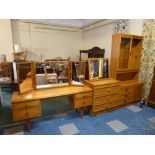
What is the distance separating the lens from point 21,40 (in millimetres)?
5160

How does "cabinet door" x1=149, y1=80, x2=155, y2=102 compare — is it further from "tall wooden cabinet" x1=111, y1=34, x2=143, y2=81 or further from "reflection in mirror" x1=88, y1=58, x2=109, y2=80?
"reflection in mirror" x1=88, y1=58, x2=109, y2=80

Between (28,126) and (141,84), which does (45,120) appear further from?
(141,84)

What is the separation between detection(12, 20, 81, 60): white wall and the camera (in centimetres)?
511

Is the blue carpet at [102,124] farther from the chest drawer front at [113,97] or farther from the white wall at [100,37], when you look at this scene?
the white wall at [100,37]

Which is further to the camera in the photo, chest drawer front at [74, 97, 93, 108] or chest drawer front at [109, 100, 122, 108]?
chest drawer front at [109, 100, 122, 108]

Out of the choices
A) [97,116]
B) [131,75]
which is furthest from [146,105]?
[97,116]

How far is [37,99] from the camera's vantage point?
1886 mm

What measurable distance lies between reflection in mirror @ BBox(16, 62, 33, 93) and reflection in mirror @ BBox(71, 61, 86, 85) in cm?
82

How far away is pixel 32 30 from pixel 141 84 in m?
4.75

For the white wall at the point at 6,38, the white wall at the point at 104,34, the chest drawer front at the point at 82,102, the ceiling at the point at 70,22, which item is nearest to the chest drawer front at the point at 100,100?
the chest drawer front at the point at 82,102

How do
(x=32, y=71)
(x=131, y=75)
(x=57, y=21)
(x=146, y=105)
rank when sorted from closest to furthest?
(x=32, y=71) → (x=146, y=105) → (x=131, y=75) → (x=57, y=21)

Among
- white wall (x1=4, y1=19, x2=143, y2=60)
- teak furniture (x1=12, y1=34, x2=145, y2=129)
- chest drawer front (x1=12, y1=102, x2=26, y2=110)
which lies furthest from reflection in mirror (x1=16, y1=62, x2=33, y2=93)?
white wall (x1=4, y1=19, x2=143, y2=60)

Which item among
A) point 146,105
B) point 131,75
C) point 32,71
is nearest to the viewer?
point 32,71

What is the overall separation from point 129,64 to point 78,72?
1365mm
